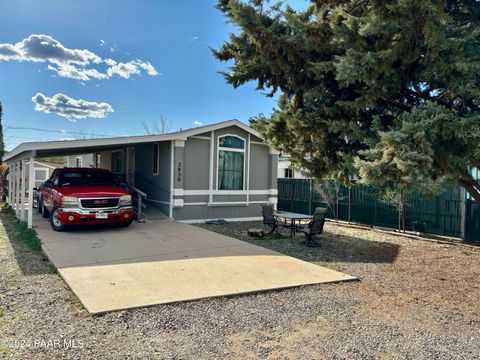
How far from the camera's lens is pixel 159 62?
2466cm

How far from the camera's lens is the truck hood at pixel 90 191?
9430 millimetres

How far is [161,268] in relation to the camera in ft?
20.4

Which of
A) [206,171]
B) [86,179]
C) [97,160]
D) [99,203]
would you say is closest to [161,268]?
[99,203]

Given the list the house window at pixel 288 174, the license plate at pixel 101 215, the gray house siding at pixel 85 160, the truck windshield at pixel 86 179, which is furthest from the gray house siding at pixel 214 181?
the gray house siding at pixel 85 160

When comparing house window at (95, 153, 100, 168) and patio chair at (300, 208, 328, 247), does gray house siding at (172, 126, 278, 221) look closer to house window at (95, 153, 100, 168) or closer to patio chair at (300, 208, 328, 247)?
patio chair at (300, 208, 328, 247)

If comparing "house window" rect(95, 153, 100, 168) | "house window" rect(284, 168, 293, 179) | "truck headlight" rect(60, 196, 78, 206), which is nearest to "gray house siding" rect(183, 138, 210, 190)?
"truck headlight" rect(60, 196, 78, 206)

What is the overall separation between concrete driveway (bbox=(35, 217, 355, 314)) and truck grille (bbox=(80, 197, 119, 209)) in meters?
0.72

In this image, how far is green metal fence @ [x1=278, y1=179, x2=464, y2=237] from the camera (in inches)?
436

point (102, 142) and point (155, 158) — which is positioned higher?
point (102, 142)

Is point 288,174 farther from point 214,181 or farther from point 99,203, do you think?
point 99,203

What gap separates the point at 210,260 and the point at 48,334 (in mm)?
3555

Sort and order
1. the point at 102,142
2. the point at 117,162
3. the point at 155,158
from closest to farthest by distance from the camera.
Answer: the point at 102,142 → the point at 155,158 → the point at 117,162

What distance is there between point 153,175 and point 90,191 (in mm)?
3528

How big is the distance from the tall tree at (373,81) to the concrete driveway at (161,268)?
2047mm
